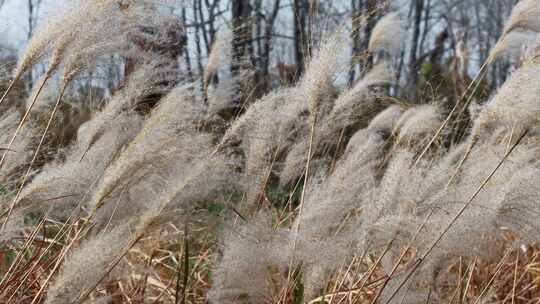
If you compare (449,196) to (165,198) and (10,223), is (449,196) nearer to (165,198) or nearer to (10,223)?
(165,198)

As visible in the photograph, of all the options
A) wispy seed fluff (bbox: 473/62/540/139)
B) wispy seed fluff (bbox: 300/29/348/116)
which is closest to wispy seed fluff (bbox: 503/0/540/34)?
wispy seed fluff (bbox: 473/62/540/139)

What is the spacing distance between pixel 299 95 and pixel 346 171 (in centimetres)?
29

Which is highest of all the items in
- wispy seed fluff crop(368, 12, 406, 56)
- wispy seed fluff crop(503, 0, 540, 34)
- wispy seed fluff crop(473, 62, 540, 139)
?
wispy seed fluff crop(503, 0, 540, 34)

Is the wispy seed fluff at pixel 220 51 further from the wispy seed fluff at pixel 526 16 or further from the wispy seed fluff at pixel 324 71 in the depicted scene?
the wispy seed fluff at pixel 526 16

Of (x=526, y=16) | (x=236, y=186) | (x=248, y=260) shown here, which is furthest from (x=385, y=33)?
(x=248, y=260)

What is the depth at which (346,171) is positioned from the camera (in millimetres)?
1472

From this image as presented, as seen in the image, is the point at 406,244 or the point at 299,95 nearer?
the point at 406,244

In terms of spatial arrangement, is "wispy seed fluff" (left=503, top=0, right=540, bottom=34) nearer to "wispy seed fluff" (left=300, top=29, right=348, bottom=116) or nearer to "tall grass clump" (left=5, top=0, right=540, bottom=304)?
"tall grass clump" (left=5, top=0, right=540, bottom=304)

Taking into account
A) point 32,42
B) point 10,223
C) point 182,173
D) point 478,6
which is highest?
point 32,42

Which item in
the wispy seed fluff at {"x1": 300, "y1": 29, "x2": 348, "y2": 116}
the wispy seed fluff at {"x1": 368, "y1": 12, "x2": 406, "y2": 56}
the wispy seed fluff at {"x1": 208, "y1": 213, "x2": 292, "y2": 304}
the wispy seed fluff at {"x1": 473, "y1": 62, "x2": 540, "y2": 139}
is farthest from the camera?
the wispy seed fluff at {"x1": 368, "y1": 12, "x2": 406, "y2": 56}

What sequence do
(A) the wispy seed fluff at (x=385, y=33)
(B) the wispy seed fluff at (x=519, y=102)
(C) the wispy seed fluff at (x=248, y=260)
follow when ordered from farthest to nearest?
(A) the wispy seed fluff at (x=385, y=33) → (C) the wispy seed fluff at (x=248, y=260) → (B) the wispy seed fluff at (x=519, y=102)

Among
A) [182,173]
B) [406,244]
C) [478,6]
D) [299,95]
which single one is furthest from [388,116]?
[478,6]

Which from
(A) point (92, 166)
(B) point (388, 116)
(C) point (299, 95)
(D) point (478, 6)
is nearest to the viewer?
(A) point (92, 166)

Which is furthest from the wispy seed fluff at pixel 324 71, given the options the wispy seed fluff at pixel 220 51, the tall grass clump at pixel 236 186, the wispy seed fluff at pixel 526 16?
the wispy seed fluff at pixel 220 51
